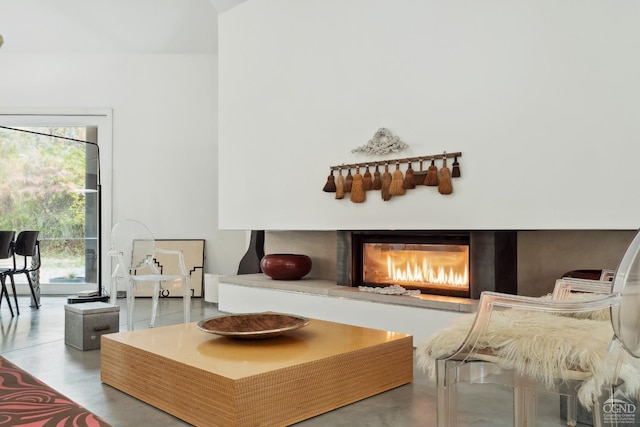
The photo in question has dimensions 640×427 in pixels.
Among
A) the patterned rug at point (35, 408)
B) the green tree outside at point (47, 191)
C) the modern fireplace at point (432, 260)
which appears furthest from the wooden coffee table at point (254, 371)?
the green tree outside at point (47, 191)

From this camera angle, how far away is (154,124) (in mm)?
6504

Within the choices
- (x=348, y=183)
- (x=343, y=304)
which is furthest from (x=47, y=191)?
(x=343, y=304)

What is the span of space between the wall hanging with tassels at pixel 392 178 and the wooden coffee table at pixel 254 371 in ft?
4.11

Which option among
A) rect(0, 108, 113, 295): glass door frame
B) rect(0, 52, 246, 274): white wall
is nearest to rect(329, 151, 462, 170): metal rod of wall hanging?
rect(0, 52, 246, 274): white wall

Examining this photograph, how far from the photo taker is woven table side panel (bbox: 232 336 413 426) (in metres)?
2.05

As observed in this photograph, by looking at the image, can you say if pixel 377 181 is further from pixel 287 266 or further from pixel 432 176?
pixel 287 266

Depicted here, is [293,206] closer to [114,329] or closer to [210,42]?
[114,329]

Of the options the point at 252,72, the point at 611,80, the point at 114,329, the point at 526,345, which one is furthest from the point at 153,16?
the point at 526,345

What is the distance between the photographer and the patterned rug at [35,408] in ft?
4.64

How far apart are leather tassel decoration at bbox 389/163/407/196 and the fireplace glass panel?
428 mm

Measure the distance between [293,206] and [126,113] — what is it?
3048mm

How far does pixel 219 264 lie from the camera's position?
6441 mm

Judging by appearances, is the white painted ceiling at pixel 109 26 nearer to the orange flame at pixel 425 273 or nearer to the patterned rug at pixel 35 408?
the orange flame at pixel 425 273

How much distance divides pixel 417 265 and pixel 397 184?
2.03 feet
